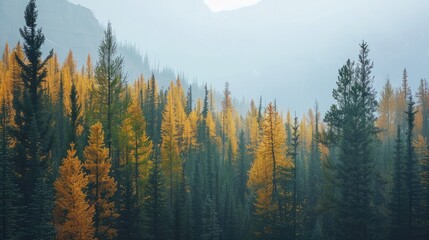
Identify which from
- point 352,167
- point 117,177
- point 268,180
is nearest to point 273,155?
point 268,180

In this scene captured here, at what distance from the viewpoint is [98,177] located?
28781 mm

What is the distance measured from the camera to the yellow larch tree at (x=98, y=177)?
28.1m

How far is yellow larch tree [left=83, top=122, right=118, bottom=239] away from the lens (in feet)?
92.0

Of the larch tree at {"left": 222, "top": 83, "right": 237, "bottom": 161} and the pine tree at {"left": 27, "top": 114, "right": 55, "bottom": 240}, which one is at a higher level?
the larch tree at {"left": 222, "top": 83, "right": 237, "bottom": 161}

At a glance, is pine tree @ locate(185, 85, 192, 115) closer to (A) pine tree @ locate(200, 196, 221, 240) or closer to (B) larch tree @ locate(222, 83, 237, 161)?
(B) larch tree @ locate(222, 83, 237, 161)

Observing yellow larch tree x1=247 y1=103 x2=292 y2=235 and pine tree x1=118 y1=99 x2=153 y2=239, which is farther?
yellow larch tree x1=247 y1=103 x2=292 y2=235

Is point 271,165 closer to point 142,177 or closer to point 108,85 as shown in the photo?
point 142,177

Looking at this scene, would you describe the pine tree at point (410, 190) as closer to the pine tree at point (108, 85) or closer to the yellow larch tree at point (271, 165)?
the yellow larch tree at point (271, 165)

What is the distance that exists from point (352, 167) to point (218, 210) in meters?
20.2

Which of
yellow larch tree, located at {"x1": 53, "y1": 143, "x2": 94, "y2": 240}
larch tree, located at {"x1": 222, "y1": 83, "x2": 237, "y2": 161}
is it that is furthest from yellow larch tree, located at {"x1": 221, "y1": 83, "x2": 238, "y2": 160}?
yellow larch tree, located at {"x1": 53, "y1": 143, "x2": 94, "y2": 240}

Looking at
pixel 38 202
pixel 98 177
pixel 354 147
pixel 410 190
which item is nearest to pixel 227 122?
pixel 410 190

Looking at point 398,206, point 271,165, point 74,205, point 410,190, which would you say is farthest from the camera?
point 271,165

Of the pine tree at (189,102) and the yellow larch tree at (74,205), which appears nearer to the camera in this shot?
the yellow larch tree at (74,205)

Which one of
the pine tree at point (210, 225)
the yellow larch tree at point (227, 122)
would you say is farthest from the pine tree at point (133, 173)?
the yellow larch tree at point (227, 122)
